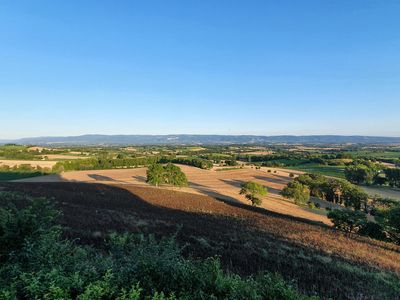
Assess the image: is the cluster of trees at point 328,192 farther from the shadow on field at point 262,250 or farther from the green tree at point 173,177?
the shadow on field at point 262,250

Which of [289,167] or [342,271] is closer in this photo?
[342,271]

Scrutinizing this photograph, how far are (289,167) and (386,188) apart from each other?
49.4 m

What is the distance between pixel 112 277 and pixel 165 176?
71.7 m

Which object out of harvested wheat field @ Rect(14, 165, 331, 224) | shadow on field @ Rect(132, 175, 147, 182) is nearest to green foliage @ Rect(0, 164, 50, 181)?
harvested wheat field @ Rect(14, 165, 331, 224)

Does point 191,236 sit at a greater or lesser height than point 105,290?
lesser

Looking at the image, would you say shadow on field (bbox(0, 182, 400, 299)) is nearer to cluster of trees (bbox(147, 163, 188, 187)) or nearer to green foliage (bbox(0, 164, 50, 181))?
cluster of trees (bbox(147, 163, 188, 187))

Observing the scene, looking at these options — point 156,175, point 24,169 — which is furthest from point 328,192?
point 24,169

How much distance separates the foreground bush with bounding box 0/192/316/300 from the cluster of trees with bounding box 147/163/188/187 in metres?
67.7

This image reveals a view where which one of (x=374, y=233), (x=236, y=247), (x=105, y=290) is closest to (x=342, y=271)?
(x=236, y=247)

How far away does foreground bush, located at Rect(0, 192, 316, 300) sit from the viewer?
612cm

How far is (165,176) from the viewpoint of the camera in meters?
77.9

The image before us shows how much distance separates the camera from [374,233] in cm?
4591

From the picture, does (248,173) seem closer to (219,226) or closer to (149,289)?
(219,226)

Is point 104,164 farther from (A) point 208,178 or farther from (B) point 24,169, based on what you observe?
(A) point 208,178
